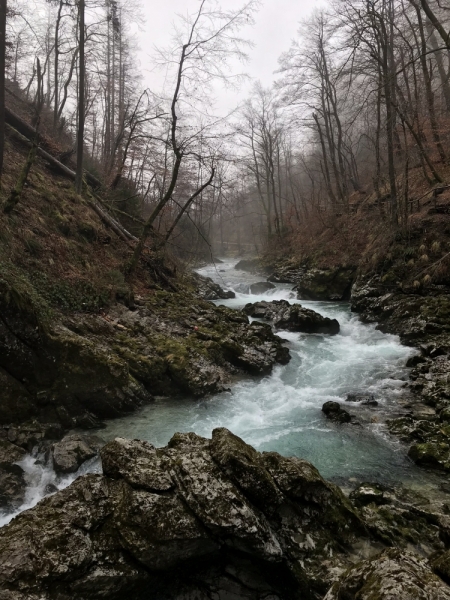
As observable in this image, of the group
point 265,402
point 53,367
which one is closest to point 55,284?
point 53,367

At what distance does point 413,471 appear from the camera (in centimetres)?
582

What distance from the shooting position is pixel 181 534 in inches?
138

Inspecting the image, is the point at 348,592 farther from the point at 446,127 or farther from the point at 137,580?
the point at 446,127

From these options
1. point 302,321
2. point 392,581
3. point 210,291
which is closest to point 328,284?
point 302,321

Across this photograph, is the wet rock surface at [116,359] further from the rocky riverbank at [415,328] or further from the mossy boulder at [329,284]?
the mossy boulder at [329,284]

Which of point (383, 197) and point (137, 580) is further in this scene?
point (383, 197)

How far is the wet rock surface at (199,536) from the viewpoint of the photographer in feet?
10.4

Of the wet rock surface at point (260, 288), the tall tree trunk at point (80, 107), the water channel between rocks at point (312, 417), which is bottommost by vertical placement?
the water channel between rocks at point (312, 417)

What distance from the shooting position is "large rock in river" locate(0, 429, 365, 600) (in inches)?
128

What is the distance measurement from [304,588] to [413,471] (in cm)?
329

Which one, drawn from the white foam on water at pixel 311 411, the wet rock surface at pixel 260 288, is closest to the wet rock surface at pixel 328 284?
the wet rock surface at pixel 260 288

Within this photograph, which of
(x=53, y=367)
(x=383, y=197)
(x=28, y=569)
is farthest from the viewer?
(x=383, y=197)

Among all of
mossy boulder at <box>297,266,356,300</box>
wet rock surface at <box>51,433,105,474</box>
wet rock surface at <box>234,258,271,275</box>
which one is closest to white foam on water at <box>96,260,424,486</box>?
wet rock surface at <box>51,433,105,474</box>

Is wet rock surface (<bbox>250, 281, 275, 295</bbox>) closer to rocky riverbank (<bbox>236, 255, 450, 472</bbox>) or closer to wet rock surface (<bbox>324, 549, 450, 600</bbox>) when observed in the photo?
rocky riverbank (<bbox>236, 255, 450, 472</bbox>)
